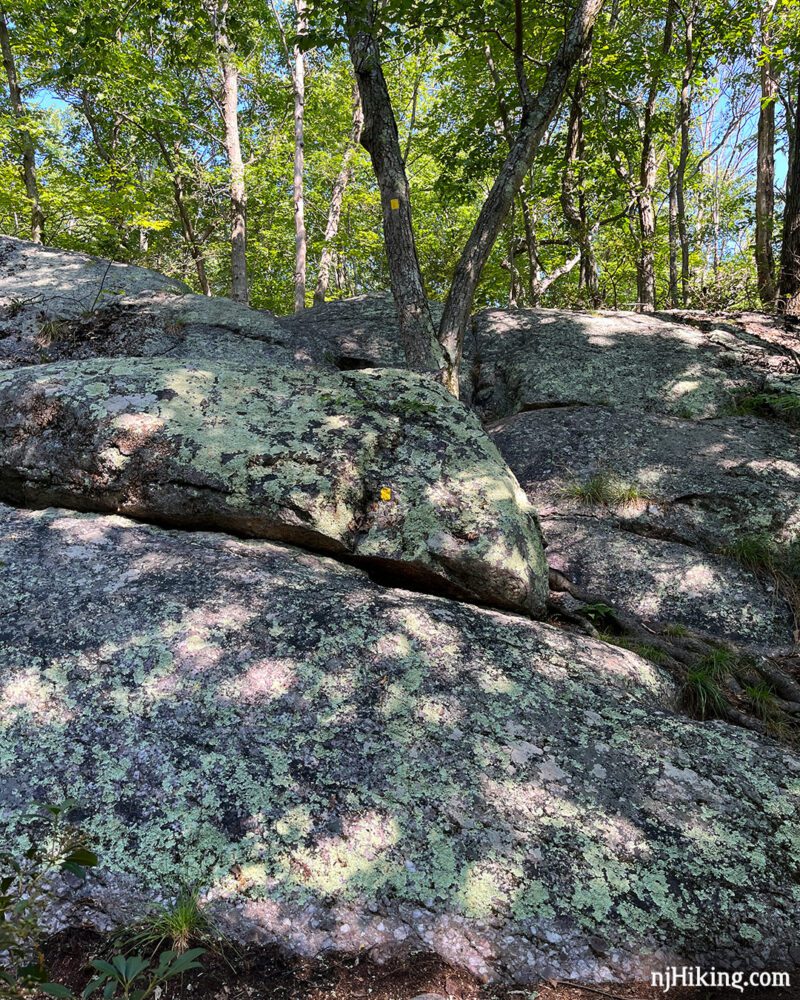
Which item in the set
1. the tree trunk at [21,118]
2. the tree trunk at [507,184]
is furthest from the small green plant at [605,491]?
the tree trunk at [21,118]

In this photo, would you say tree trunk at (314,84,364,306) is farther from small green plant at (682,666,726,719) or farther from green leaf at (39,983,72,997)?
green leaf at (39,983,72,997)

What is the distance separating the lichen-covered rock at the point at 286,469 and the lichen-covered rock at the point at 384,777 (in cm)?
61

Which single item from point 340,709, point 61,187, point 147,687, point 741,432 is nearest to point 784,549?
point 741,432

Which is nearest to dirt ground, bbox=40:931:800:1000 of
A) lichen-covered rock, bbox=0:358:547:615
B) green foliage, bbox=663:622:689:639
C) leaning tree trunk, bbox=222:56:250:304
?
lichen-covered rock, bbox=0:358:547:615

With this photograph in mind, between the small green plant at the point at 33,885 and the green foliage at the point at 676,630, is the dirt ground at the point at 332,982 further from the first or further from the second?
the green foliage at the point at 676,630

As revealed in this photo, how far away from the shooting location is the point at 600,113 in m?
12.4

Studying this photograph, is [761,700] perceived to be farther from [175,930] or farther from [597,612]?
[175,930]

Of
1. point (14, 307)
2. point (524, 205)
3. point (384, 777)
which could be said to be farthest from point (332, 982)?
point (524, 205)

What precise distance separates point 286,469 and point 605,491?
315 centimetres

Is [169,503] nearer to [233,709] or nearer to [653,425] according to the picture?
[233,709]

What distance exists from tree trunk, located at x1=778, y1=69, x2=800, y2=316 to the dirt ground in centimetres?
881

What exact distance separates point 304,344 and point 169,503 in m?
4.49

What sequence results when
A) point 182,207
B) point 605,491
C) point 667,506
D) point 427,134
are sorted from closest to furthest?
point 667,506
point 605,491
point 427,134
point 182,207

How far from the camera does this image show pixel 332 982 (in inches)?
77.5
